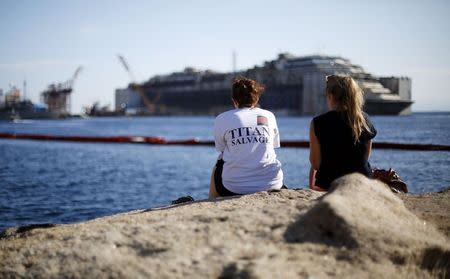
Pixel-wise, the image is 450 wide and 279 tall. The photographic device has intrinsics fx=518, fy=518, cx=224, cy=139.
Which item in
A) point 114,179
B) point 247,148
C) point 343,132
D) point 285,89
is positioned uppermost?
point 285,89

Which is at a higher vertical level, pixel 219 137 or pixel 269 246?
pixel 219 137

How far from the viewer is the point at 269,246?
2.33 m

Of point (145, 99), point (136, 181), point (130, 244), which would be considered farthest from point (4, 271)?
point (145, 99)

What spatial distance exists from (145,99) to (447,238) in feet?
406

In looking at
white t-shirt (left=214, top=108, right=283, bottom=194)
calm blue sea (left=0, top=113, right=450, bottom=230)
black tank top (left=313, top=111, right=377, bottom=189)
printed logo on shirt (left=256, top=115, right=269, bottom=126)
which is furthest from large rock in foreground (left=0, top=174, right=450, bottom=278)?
calm blue sea (left=0, top=113, right=450, bottom=230)

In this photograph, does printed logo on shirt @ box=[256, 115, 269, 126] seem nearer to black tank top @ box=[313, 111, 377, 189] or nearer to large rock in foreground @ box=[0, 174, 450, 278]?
black tank top @ box=[313, 111, 377, 189]

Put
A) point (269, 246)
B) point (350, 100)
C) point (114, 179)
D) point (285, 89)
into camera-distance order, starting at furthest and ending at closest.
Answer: point (285, 89), point (114, 179), point (350, 100), point (269, 246)

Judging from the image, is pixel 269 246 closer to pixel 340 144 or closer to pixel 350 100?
pixel 340 144

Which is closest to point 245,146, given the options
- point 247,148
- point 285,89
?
point 247,148

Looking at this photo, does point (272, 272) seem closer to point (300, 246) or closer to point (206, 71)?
point (300, 246)

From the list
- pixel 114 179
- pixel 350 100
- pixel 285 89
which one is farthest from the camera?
pixel 285 89

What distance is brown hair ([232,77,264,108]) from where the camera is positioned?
13.1ft

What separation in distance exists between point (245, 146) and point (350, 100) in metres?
0.82

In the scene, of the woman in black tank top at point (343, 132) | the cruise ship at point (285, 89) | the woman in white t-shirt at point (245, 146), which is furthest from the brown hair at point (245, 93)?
the cruise ship at point (285, 89)
